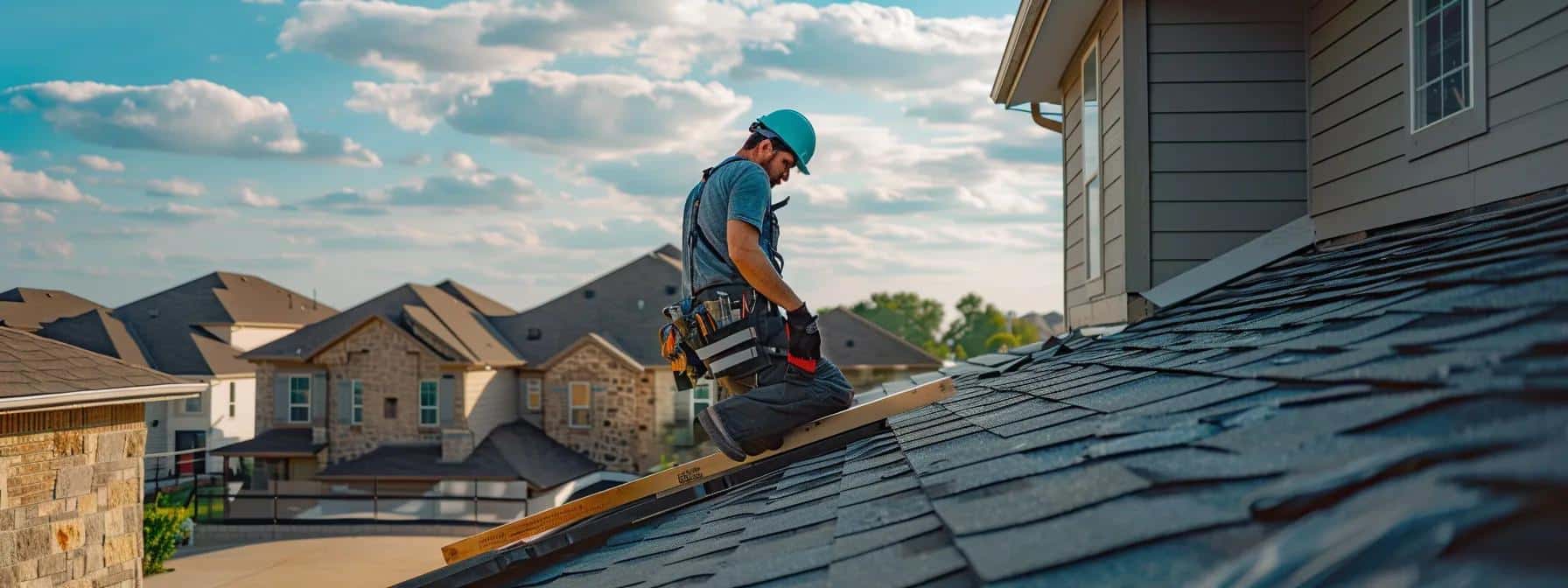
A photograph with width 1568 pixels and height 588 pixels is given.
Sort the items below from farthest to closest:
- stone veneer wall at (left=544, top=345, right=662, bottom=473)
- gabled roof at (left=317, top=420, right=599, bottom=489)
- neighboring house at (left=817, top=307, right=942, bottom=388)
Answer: neighboring house at (left=817, top=307, right=942, bottom=388) < stone veneer wall at (left=544, top=345, right=662, bottom=473) < gabled roof at (left=317, top=420, right=599, bottom=489)

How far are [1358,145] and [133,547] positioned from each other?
10719 millimetres

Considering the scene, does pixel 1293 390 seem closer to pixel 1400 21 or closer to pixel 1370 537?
pixel 1370 537

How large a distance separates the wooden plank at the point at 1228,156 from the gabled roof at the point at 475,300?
30599mm

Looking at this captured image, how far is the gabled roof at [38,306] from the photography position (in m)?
28.7

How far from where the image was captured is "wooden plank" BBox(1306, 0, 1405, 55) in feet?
17.7

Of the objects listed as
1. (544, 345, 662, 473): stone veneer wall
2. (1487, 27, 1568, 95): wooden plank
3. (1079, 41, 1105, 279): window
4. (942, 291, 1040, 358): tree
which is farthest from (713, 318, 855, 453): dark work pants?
(942, 291, 1040, 358): tree

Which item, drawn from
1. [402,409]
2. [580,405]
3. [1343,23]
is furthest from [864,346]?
[1343,23]

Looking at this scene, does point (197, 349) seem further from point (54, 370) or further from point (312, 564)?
point (54, 370)

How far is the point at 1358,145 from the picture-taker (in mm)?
5641

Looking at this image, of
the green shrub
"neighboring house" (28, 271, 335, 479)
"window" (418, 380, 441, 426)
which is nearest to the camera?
the green shrub

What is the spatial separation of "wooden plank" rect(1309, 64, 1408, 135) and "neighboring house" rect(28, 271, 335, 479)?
1369 inches

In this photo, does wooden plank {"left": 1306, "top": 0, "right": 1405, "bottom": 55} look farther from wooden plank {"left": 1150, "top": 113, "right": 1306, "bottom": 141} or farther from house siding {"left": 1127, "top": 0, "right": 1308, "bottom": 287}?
wooden plank {"left": 1150, "top": 113, "right": 1306, "bottom": 141}

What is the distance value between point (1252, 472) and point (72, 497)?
10.5m

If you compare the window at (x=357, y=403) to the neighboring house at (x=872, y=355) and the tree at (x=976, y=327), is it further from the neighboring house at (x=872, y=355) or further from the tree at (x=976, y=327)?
the tree at (x=976, y=327)
